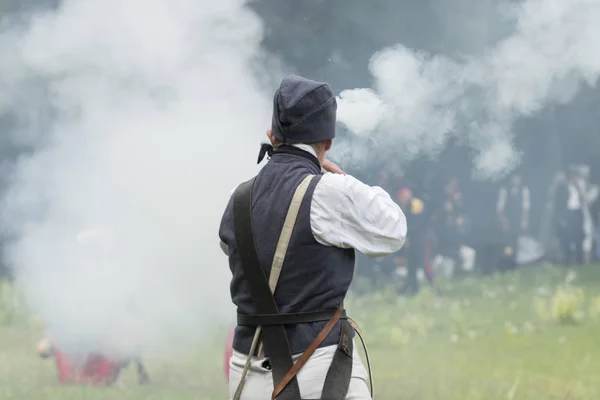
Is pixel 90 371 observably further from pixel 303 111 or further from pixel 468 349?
pixel 303 111

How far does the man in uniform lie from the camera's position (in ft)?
6.26

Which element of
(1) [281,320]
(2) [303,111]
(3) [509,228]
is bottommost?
(1) [281,320]

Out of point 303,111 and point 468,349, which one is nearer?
point 303,111

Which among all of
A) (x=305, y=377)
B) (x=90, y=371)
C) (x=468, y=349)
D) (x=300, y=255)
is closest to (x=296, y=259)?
(x=300, y=255)

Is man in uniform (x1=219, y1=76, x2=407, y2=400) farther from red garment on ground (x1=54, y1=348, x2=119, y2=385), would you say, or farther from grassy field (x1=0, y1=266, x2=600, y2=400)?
red garment on ground (x1=54, y1=348, x2=119, y2=385)

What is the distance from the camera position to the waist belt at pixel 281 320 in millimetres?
1919

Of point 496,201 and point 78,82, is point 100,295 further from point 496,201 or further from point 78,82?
point 496,201

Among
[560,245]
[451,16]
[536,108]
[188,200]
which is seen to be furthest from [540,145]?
[188,200]

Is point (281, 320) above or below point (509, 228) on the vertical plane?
below

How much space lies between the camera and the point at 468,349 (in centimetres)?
332

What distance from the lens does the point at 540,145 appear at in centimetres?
339

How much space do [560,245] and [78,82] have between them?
6.42 feet

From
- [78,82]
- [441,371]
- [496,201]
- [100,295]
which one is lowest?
[441,371]

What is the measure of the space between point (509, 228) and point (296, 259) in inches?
65.8
